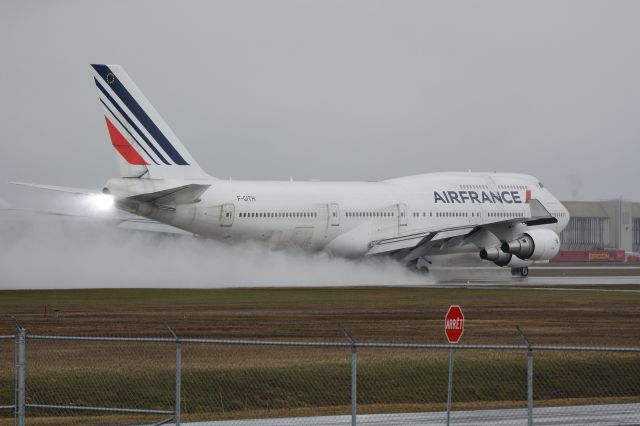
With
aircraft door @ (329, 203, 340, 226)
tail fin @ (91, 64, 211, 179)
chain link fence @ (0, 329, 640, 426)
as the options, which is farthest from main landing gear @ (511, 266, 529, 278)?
chain link fence @ (0, 329, 640, 426)

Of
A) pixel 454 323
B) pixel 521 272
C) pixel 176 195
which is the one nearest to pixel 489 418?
pixel 454 323

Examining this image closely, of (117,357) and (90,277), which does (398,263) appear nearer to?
(90,277)

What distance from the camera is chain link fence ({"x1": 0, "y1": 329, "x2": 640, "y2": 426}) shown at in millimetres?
21328

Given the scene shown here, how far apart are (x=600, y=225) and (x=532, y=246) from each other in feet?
248

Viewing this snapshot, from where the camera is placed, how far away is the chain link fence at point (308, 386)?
21.3m

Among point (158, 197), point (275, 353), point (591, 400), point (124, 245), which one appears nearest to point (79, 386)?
point (275, 353)

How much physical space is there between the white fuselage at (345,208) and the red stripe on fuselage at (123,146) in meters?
0.96

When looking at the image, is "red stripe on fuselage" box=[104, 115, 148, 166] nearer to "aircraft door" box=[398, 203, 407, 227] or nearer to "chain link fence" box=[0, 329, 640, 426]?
"aircraft door" box=[398, 203, 407, 227]

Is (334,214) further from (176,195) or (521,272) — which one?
(521,272)

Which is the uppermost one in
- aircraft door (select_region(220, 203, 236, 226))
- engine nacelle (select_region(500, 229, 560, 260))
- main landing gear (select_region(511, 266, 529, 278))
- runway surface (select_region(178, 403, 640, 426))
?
aircraft door (select_region(220, 203, 236, 226))

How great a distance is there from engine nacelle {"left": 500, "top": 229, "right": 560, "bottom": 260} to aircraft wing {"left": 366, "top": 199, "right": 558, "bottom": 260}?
2.75 ft

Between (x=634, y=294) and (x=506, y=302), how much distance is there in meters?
8.08

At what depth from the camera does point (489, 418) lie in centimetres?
2091

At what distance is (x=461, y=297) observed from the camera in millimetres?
45906
